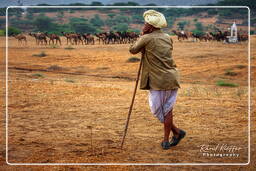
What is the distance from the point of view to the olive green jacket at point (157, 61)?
16.3 ft

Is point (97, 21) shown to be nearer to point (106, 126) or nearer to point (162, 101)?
point (106, 126)

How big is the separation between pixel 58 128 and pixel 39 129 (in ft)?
0.94

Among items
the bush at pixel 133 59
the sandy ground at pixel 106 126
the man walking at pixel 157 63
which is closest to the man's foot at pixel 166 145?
the sandy ground at pixel 106 126

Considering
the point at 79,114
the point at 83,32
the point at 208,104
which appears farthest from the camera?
the point at 83,32

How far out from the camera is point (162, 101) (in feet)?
16.8

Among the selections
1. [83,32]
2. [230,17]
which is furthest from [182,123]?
[83,32]

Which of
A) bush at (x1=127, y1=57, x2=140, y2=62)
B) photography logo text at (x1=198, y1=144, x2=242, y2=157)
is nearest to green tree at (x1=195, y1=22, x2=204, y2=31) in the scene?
bush at (x1=127, y1=57, x2=140, y2=62)

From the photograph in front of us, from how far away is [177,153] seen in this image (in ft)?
16.9

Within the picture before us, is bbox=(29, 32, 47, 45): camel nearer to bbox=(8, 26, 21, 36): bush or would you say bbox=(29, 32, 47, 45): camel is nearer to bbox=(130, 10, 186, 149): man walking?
bbox=(8, 26, 21, 36): bush

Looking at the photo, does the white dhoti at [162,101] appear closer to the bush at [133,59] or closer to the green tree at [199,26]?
the bush at [133,59]

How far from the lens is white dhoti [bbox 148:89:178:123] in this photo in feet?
16.7

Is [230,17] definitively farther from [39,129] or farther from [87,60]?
[39,129]

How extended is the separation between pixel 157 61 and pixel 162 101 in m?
0.48

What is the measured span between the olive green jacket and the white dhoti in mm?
116
